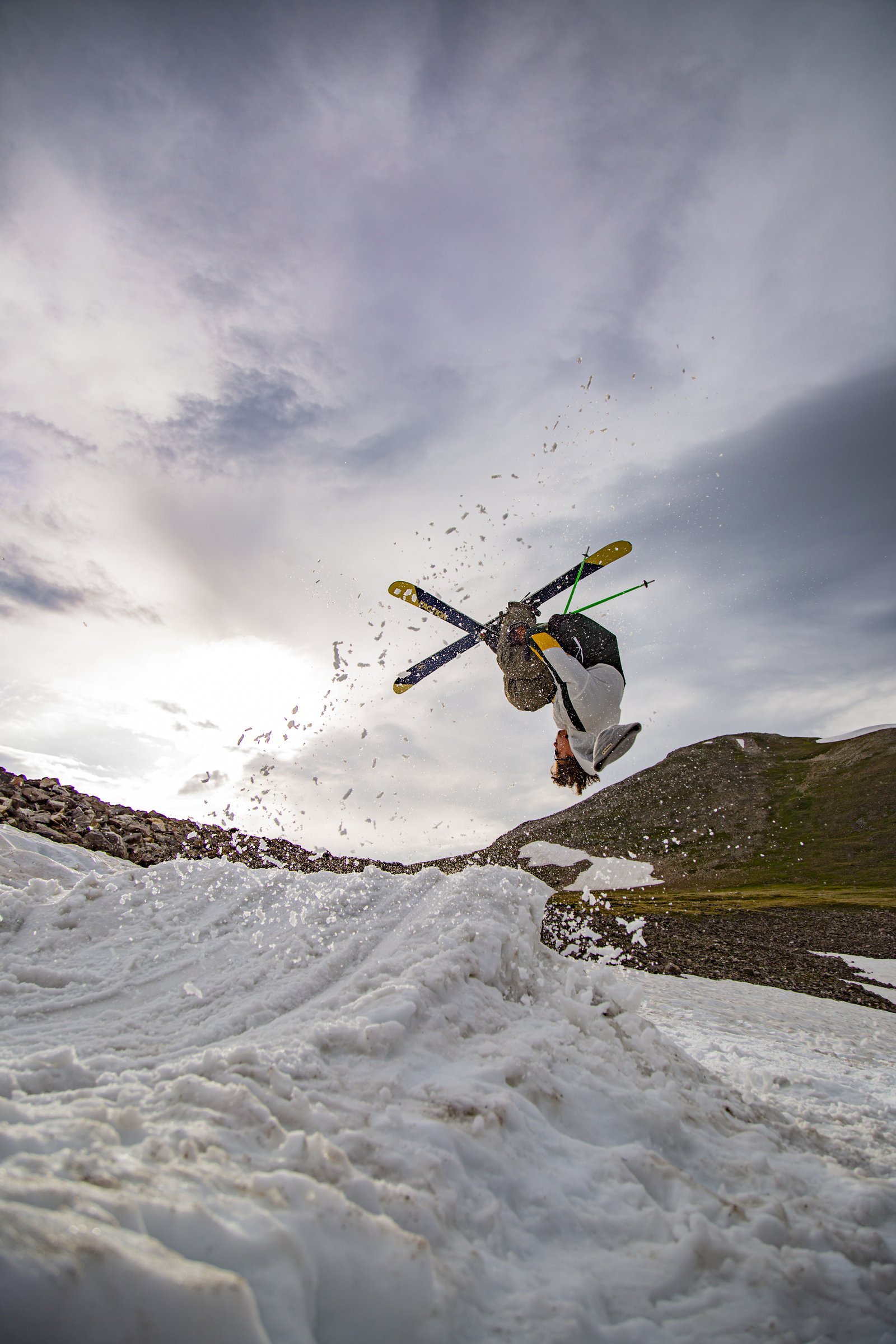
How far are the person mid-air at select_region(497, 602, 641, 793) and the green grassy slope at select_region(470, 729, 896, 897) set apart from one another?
221 ft

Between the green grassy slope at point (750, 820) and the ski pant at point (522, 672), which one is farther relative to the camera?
the green grassy slope at point (750, 820)

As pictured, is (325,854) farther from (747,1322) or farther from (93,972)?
(747,1322)

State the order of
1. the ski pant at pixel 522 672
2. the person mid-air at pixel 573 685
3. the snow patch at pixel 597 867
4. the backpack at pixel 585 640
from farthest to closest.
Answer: the snow patch at pixel 597 867, the ski pant at pixel 522 672, the backpack at pixel 585 640, the person mid-air at pixel 573 685

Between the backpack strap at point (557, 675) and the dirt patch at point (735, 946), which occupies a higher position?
the backpack strap at point (557, 675)

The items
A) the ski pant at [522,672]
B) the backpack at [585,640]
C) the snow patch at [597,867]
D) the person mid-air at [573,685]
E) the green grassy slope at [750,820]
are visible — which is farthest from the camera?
the green grassy slope at [750,820]

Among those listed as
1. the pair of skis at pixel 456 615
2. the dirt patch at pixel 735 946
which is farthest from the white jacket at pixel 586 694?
the dirt patch at pixel 735 946

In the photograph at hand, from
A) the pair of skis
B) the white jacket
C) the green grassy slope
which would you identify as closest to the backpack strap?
the white jacket

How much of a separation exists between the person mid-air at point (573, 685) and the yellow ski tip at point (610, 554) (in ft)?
11.8

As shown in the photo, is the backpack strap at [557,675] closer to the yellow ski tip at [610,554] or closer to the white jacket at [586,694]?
the white jacket at [586,694]

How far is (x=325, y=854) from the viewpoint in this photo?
2550cm

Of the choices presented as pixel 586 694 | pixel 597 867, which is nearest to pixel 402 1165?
pixel 586 694

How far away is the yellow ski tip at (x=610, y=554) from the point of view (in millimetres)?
17234

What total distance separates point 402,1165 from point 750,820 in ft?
404

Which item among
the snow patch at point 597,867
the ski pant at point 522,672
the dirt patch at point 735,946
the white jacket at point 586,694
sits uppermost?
the snow patch at point 597,867
